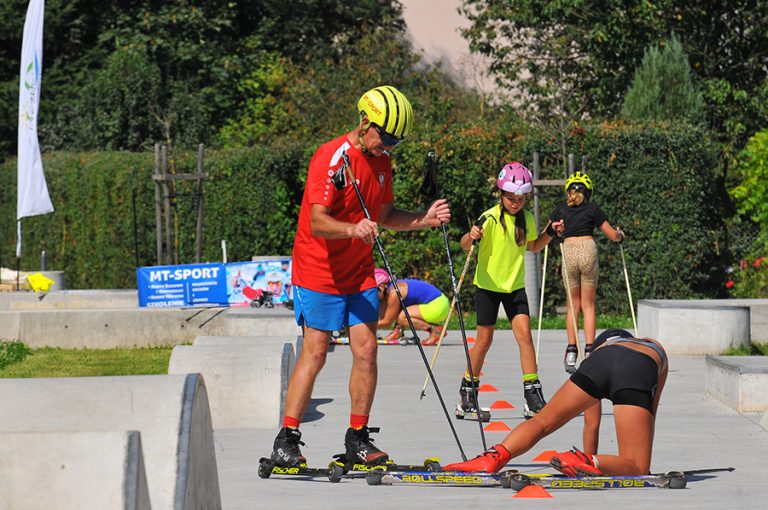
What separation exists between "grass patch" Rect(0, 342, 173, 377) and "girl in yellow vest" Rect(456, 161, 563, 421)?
14.2 feet

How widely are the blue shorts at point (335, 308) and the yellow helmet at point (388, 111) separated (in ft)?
2.99

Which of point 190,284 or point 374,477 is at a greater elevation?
point 190,284

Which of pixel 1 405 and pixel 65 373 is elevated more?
pixel 1 405

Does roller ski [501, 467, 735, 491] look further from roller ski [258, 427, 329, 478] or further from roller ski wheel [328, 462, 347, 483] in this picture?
roller ski [258, 427, 329, 478]

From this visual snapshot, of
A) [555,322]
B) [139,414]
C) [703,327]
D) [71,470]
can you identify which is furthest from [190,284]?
[71,470]

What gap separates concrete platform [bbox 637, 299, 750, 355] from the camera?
14422 millimetres

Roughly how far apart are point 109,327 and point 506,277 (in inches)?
293

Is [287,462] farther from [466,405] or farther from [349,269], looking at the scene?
[466,405]

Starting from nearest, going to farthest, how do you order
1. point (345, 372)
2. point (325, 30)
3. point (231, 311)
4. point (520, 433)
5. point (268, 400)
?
point (520, 433) → point (268, 400) → point (345, 372) → point (231, 311) → point (325, 30)

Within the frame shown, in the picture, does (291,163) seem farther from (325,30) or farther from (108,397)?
(108,397)

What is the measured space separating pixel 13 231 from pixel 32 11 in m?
8.59

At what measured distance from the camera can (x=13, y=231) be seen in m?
28.8

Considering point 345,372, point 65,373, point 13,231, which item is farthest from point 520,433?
point 13,231

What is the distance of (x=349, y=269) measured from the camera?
7.65m
